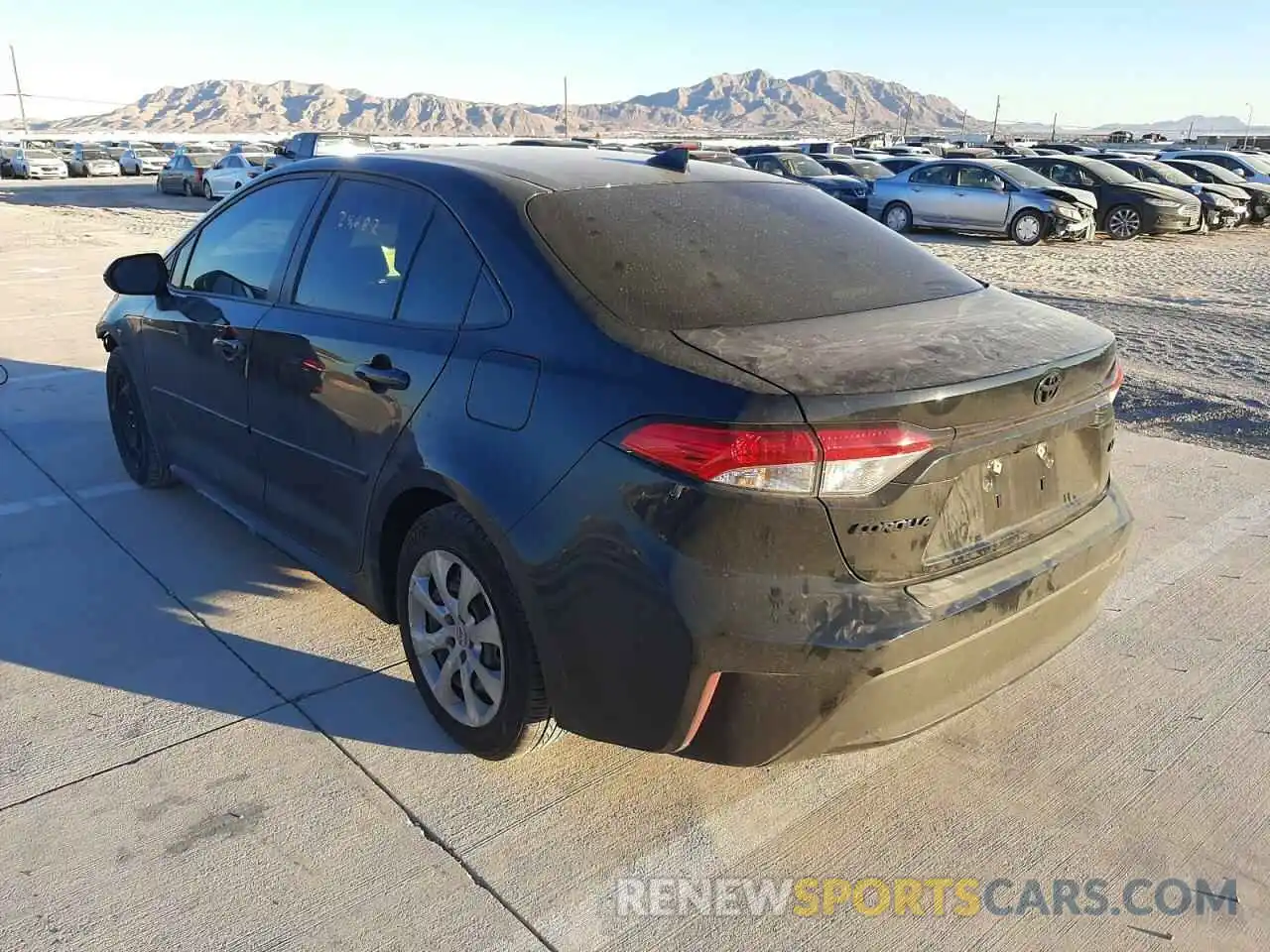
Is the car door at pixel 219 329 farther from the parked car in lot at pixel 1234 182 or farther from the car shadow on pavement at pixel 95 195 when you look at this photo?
the parked car in lot at pixel 1234 182

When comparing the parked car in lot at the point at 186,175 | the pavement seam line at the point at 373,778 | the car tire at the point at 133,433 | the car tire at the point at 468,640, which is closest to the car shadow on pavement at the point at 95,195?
the parked car in lot at the point at 186,175

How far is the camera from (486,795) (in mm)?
2807

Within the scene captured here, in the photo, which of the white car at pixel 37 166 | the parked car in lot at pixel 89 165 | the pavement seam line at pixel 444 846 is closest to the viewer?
the pavement seam line at pixel 444 846

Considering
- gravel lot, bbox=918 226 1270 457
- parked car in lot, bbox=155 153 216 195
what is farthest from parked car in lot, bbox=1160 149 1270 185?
parked car in lot, bbox=155 153 216 195

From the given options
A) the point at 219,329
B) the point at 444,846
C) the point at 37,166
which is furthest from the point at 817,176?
the point at 37,166

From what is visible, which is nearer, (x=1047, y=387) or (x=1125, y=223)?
(x=1047, y=387)

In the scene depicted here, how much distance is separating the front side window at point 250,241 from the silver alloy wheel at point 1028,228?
1595 cm

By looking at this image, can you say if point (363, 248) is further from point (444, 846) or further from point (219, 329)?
point (444, 846)

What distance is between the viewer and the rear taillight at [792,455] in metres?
2.15

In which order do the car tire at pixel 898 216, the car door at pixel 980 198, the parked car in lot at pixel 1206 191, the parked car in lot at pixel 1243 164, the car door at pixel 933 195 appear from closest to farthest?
the car door at pixel 980 198
the car door at pixel 933 195
the car tire at pixel 898 216
the parked car in lot at pixel 1206 191
the parked car in lot at pixel 1243 164

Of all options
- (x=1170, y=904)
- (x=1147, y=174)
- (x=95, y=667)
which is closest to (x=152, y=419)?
(x=95, y=667)

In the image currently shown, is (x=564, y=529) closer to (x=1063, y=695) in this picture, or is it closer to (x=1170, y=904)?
(x=1170, y=904)

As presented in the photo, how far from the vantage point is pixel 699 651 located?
7.30 ft

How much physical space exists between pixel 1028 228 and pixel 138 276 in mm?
16205
